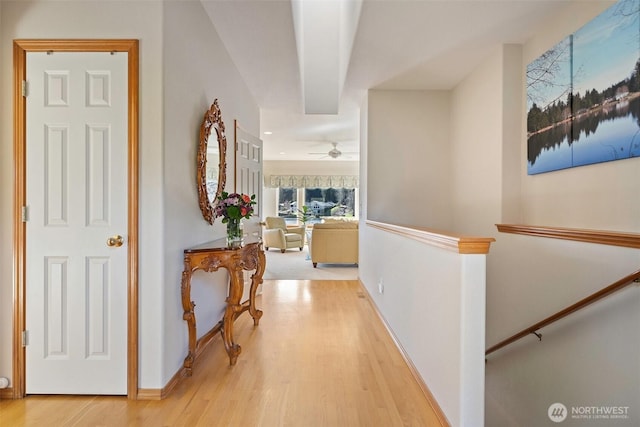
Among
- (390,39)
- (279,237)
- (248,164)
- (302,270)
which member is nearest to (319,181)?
(279,237)

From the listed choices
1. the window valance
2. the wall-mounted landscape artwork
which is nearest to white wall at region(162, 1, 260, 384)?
the wall-mounted landscape artwork

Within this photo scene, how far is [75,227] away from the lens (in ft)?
6.64

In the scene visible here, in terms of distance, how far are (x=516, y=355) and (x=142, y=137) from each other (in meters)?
3.25

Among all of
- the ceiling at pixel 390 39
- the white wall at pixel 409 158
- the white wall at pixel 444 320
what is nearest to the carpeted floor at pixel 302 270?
the white wall at pixel 409 158

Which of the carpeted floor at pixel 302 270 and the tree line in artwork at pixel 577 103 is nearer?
the tree line in artwork at pixel 577 103

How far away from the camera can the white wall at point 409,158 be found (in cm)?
441

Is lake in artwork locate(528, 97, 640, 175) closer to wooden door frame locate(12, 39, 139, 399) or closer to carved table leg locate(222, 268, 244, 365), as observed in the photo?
carved table leg locate(222, 268, 244, 365)

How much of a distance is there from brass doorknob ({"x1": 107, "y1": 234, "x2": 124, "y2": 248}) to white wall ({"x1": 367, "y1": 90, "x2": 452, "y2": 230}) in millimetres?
2986

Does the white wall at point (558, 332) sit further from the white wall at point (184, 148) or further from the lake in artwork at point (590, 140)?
the white wall at point (184, 148)

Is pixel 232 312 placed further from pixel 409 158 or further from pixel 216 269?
pixel 409 158

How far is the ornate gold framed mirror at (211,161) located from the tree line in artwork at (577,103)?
263 cm

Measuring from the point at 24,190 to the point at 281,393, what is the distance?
1.91m

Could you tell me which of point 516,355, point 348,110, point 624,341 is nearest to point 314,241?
point 348,110

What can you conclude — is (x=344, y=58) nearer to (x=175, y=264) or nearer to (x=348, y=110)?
(x=348, y=110)
